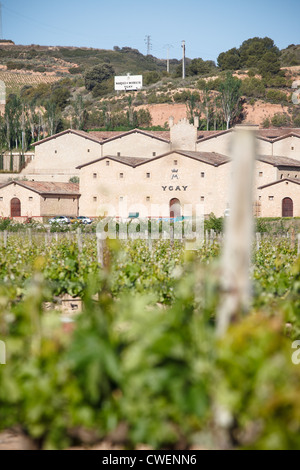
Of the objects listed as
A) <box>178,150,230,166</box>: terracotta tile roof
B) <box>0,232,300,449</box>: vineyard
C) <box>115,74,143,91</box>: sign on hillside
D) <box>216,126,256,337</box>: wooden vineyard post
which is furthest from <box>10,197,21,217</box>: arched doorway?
<box>115,74,143,91</box>: sign on hillside

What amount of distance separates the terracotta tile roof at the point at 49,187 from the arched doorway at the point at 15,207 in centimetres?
116

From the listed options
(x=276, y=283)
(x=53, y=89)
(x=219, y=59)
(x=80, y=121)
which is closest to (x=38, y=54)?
(x=53, y=89)

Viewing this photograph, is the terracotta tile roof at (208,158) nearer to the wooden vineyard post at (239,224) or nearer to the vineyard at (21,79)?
the wooden vineyard post at (239,224)

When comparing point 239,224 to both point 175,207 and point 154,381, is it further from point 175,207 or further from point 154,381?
point 175,207

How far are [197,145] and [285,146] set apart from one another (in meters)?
6.86

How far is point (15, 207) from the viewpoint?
42594 millimetres

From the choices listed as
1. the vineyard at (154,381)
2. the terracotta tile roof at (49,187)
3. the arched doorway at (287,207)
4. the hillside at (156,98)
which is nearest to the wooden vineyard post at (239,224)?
the vineyard at (154,381)

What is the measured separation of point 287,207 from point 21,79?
3058 inches

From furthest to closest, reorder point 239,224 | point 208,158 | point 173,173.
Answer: point 173,173 < point 208,158 < point 239,224

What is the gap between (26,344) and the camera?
3.14 meters

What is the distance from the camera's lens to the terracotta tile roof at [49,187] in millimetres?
42031

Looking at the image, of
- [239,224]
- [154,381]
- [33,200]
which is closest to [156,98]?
[33,200]

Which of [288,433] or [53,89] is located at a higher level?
[53,89]
